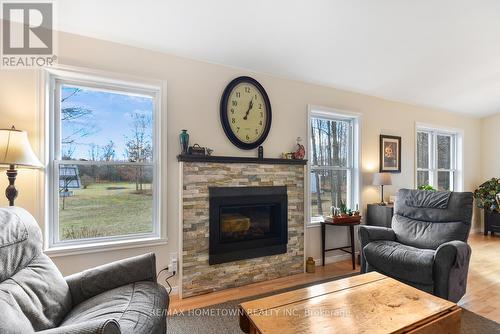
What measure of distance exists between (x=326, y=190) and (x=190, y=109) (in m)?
2.29

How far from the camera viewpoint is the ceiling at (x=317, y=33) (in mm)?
2205

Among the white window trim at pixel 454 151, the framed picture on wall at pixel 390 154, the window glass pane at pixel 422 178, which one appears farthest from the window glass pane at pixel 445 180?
the framed picture on wall at pixel 390 154

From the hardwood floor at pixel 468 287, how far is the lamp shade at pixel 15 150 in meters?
1.71

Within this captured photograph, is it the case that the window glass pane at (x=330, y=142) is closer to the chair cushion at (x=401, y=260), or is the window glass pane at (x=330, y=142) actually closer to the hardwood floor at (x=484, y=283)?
the chair cushion at (x=401, y=260)

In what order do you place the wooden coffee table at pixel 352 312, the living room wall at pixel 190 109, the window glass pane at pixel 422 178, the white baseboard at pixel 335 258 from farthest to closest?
the window glass pane at pixel 422 178
the white baseboard at pixel 335 258
the living room wall at pixel 190 109
the wooden coffee table at pixel 352 312

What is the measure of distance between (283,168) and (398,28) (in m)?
1.92

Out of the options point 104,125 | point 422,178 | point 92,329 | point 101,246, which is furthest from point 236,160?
point 422,178

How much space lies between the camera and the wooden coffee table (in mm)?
1341

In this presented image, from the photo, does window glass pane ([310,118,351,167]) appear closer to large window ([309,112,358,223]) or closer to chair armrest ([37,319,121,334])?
large window ([309,112,358,223])

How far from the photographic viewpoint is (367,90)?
12.7 ft

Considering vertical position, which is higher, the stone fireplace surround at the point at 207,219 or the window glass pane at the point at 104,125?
the window glass pane at the point at 104,125

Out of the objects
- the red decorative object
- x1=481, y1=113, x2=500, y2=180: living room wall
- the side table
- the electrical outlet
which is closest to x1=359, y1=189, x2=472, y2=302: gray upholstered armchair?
the side table

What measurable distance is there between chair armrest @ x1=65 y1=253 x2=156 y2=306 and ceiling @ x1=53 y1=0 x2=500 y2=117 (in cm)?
201

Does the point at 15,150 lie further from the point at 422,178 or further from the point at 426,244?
the point at 422,178
